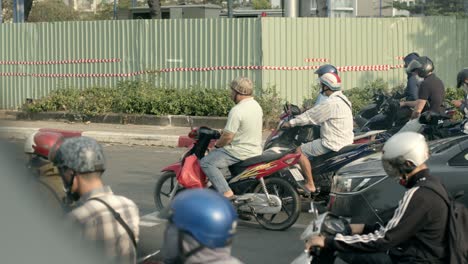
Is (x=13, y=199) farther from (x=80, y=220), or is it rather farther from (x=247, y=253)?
(x=247, y=253)

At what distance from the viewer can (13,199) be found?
1.99 m

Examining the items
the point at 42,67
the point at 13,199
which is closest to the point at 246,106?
the point at 13,199

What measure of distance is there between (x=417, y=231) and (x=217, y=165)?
14.2ft

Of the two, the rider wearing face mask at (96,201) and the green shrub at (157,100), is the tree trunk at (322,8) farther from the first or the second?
the rider wearing face mask at (96,201)

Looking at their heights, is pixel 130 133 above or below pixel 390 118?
below

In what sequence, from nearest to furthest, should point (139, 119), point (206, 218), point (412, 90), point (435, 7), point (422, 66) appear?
point (206, 218) < point (422, 66) < point (412, 90) < point (139, 119) < point (435, 7)

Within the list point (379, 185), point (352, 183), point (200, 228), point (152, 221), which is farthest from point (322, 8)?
point (200, 228)

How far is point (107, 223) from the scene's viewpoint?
3902 mm

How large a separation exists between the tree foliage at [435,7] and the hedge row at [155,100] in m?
17.9

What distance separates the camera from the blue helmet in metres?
3.19

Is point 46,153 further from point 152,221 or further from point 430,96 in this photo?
point 430,96

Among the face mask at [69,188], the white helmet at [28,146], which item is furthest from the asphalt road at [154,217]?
the face mask at [69,188]

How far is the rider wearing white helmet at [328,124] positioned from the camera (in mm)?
9219

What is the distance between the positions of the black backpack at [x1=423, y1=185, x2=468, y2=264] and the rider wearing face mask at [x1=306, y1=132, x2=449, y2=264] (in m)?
0.03
